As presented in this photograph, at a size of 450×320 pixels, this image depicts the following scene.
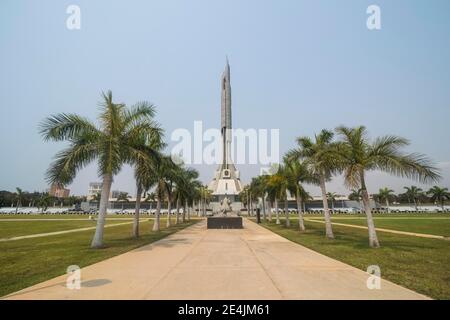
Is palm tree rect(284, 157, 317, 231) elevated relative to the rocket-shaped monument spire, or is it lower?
lower

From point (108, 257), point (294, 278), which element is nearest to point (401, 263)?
point (294, 278)

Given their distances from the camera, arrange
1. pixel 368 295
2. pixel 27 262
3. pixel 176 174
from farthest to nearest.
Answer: pixel 176 174
pixel 27 262
pixel 368 295

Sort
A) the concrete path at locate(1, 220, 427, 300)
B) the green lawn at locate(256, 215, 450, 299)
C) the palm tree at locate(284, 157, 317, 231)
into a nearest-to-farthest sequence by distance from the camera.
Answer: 1. the concrete path at locate(1, 220, 427, 300)
2. the green lawn at locate(256, 215, 450, 299)
3. the palm tree at locate(284, 157, 317, 231)

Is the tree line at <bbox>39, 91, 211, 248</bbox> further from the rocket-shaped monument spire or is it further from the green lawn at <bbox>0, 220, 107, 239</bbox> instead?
the rocket-shaped monument spire

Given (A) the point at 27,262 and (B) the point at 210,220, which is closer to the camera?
(A) the point at 27,262

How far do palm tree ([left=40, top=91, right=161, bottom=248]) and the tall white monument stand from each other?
10411 centimetres

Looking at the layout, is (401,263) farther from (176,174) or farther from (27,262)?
(176,174)

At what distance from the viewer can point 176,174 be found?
101ft

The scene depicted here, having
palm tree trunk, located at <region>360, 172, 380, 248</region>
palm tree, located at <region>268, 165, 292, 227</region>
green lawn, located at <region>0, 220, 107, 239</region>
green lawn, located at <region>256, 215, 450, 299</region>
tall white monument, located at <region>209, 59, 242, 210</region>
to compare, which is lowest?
green lawn, located at <region>0, 220, 107, 239</region>

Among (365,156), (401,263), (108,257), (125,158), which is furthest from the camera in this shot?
(125,158)

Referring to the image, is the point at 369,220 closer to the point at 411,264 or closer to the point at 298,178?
the point at 411,264

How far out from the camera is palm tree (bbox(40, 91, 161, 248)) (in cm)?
1481

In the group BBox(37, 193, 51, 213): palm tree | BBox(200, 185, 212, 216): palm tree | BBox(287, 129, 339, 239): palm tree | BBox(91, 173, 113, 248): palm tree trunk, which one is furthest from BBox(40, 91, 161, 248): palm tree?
BBox(37, 193, 51, 213): palm tree

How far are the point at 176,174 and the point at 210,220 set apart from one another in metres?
7.71
